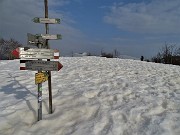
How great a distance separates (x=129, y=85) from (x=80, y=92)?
215cm

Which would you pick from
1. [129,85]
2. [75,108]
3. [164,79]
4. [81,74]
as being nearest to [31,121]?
[75,108]

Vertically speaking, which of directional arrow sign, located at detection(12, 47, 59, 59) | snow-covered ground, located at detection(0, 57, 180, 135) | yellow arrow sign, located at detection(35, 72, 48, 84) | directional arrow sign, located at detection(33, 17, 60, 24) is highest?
directional arrow sign, located at detection(33, 17, 60, 24)

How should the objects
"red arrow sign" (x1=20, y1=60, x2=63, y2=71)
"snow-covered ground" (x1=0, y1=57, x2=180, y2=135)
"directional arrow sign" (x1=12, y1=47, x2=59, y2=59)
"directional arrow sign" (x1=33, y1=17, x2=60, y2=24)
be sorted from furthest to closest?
"directional arrow sign" (x1=33, y1=17, x2=60, y2=24) → "red arrow sign" (x1=20, y1=60, x2=63, y2=71) → "directional arrow sign" (x1=12, y1=47, x2=59, y2=59) → "snow-covered ground" (x1=0, y1=57, x2=180, y2=135)

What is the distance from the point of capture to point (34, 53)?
6.84m

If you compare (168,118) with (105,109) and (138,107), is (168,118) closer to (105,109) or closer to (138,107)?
(138,107)

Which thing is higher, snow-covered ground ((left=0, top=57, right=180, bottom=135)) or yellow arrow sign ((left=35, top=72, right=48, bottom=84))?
yellow arrow sign ((left=35, top=72, right=48, bottom=84))

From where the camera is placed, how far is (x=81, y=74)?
1299cm

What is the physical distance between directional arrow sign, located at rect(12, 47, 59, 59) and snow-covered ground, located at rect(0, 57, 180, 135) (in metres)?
1.74

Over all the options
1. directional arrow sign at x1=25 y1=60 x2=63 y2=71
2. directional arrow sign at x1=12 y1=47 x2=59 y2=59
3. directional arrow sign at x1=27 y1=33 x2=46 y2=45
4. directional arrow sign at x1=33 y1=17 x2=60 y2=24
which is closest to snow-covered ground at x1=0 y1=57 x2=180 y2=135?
directional arrow sign at x1=25 y1=60 x2=63 y2=71

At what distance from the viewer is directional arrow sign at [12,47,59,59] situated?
21.8 ft

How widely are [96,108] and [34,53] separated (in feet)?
7.99

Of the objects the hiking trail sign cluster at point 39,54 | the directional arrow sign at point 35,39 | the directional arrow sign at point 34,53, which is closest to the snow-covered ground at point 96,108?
the hiking trail sign cluster at point 39,54

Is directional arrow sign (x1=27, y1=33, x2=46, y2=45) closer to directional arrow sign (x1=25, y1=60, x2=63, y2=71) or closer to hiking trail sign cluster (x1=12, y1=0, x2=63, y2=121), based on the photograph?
hiking trail sign cluster (x1=12, y1=0, x2=63, y2=121)

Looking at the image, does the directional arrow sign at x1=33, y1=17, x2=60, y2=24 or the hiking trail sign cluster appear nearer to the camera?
the hiking trail sign cluster
